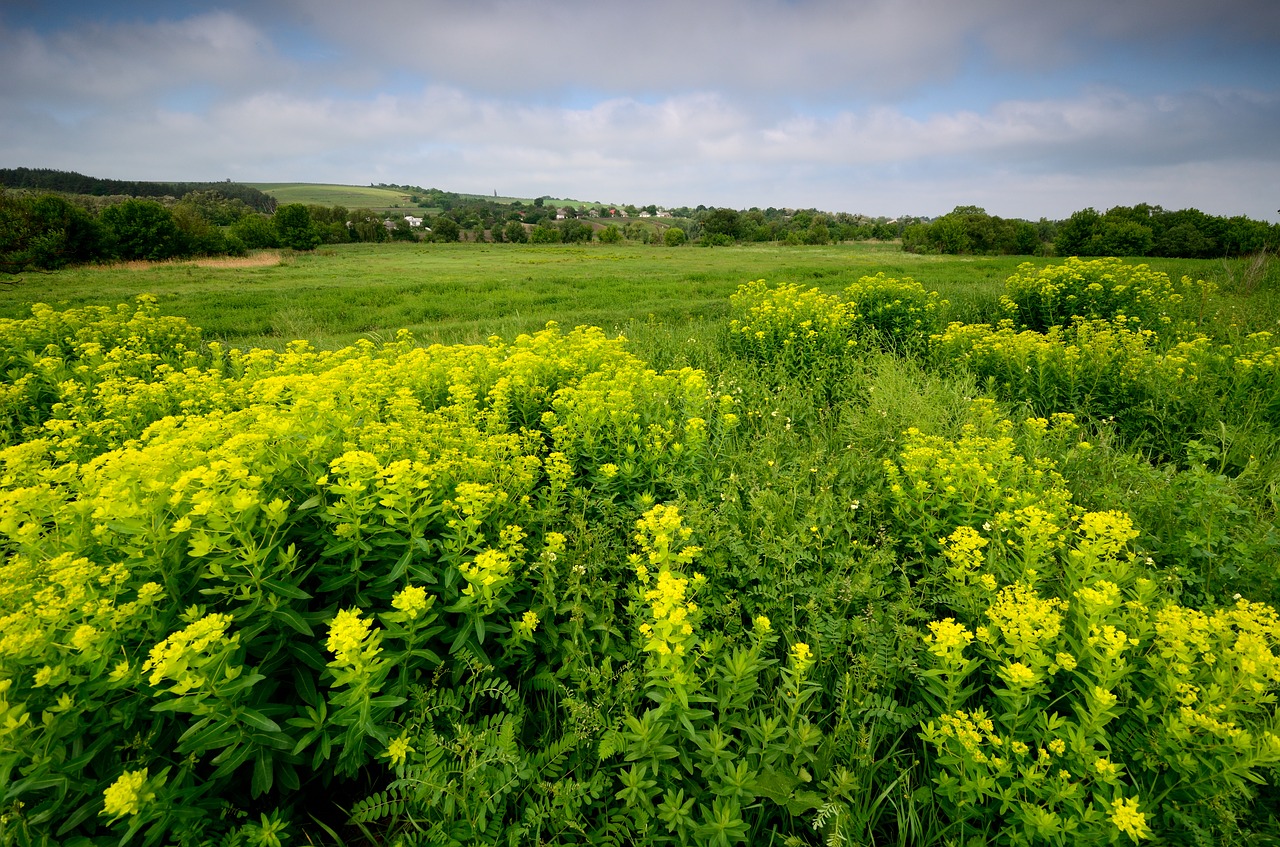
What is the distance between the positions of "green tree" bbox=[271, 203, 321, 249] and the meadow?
6292 centimetres

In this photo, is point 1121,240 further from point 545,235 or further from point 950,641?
point 545,235

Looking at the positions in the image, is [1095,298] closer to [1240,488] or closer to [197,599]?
[1240,488]

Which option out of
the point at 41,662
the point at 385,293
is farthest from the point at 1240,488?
the point at 385,293

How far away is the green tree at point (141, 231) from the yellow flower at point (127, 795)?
5934 cm

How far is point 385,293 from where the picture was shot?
20.2m

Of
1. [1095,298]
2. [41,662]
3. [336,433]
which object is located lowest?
[41,662]

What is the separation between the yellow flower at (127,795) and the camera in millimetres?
1713

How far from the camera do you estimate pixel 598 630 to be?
313 centimetres

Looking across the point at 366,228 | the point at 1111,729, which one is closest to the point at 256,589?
the point at 1111,729

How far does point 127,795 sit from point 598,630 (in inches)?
79.9

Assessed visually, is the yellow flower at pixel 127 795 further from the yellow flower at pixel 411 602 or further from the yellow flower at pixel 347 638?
the yellow flower at pixel 411 602

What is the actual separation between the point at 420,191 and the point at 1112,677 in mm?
194185

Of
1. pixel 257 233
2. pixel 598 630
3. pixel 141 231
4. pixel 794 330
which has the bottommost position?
pixel 598 630

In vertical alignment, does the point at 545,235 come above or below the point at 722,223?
below
